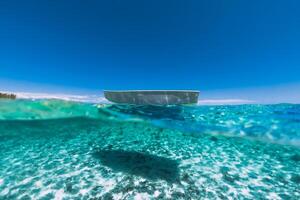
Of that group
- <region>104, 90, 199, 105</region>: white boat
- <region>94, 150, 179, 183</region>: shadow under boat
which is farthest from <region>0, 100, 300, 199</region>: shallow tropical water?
<region>104, 90, 199, 105</region>: white boat

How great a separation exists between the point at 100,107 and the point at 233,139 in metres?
11.9

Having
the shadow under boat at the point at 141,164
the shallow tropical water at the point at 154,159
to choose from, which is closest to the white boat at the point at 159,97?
the shallow tropical water at the point at 154,159

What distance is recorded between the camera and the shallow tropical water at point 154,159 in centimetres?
579

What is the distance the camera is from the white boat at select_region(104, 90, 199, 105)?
1645cm

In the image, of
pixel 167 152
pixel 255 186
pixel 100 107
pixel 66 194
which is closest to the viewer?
pixel 66 194

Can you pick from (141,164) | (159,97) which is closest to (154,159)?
(141,164)

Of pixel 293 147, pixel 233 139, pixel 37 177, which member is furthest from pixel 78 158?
pixel 293 147

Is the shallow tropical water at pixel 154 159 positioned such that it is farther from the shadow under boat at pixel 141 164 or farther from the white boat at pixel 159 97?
the white boat at pixel 159 97

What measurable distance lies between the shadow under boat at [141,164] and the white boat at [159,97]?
777cm

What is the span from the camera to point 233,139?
14273 mm

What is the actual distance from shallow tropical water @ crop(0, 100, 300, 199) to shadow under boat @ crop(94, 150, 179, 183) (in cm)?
4

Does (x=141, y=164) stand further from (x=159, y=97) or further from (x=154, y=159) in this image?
(x=159, y=97)

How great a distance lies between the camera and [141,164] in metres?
7.90

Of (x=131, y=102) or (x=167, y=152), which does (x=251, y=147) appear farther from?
(x=131, y=102)
